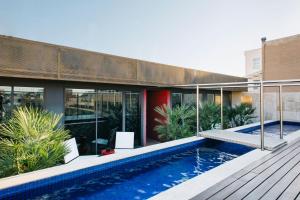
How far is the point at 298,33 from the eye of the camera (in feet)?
56.2

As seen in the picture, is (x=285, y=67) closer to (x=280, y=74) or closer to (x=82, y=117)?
(x=280, y=74)

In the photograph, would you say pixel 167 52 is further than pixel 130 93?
Yes

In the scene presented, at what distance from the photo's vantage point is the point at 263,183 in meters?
3.29

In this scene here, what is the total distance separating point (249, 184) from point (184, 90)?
9.50 metres

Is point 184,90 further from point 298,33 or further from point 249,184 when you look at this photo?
point 298,33

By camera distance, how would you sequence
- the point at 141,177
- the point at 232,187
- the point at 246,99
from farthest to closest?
the point at 246,99, the point at 141,177, the point at 232,187

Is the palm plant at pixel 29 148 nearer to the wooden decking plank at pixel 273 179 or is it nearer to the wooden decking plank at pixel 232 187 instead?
the wooden decking plank at pixel 232 187

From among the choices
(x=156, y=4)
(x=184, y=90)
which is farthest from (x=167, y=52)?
(x=184, y=90)

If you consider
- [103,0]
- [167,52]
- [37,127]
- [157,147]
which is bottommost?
[157,147]

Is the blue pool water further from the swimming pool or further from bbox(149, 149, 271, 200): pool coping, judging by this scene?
the swimming pool

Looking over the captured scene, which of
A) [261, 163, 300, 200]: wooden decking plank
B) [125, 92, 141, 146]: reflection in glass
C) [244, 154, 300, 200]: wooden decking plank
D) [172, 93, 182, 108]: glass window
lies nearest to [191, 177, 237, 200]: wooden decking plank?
[244, 154, 300, 200]: wooden decking plank

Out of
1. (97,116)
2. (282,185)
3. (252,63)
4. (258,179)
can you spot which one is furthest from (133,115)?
(252,63)

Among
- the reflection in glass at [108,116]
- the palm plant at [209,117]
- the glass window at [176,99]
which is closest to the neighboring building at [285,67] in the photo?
the glass window at [176,99]

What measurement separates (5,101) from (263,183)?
7.07 m
